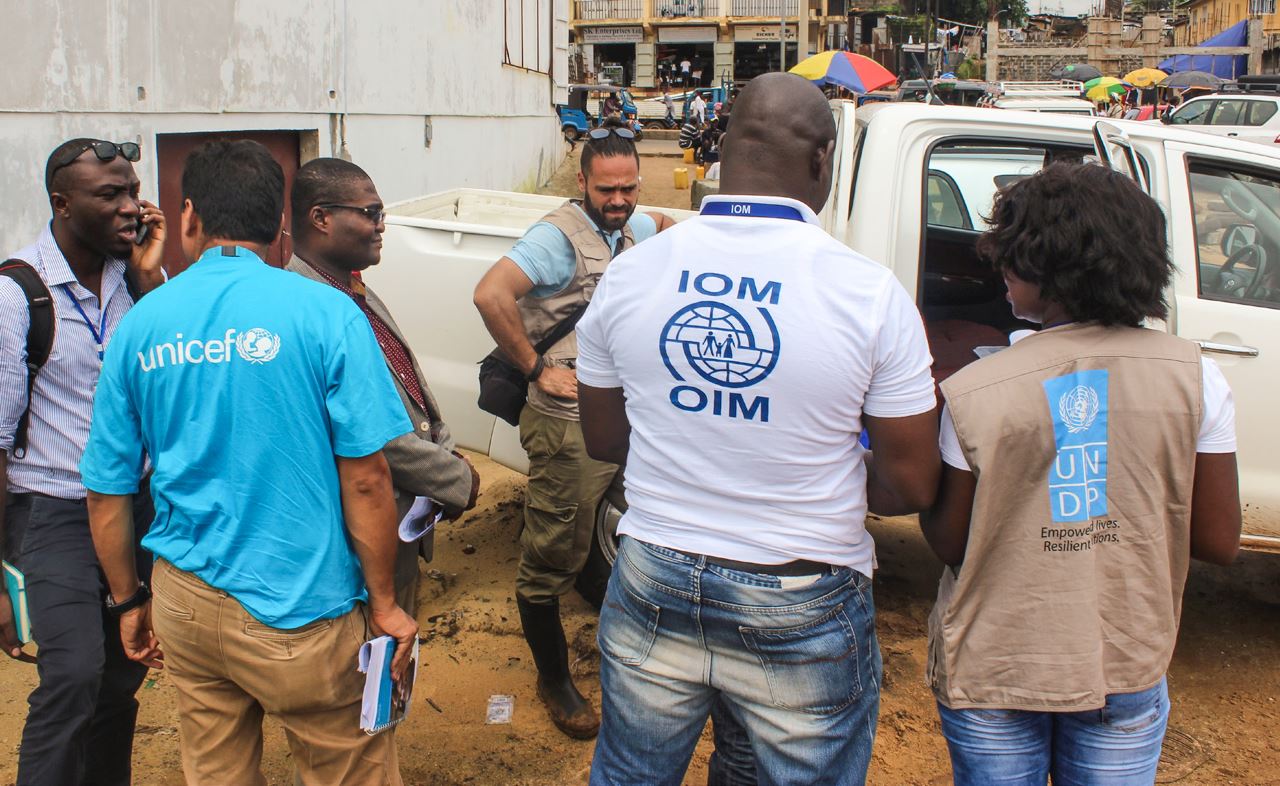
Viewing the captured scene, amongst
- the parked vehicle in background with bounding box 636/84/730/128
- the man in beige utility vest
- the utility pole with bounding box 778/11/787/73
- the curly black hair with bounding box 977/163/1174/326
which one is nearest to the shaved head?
the curly black hair with bounding box 977/163/1174/326

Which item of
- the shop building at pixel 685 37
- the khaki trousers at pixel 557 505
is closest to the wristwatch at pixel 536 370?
the khaki trousers at pixel 557 505

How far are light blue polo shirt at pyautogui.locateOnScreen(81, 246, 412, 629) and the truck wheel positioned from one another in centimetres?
176

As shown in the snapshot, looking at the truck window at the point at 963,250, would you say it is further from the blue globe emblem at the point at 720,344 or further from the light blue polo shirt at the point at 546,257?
the blue globe emblem at the point at 720,344

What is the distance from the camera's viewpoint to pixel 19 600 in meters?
2.54

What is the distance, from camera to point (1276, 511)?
3615 millimetres

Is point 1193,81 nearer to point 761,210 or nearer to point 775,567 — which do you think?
point 761,210

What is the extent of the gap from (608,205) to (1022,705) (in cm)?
204

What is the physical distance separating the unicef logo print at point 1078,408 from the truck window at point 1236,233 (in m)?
2.16

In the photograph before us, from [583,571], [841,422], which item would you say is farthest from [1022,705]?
[583,571]

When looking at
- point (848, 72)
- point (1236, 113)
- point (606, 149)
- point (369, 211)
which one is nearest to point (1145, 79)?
point (1236, 113)

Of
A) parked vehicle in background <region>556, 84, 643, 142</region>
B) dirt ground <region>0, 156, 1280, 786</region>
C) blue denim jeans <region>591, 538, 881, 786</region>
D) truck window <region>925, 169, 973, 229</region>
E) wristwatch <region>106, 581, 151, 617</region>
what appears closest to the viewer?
blue denim jeans <region>591, 538, 881, 786</region>

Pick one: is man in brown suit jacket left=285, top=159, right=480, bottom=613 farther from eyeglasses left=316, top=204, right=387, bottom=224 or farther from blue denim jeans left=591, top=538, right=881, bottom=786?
blue denim jeans left=591, top=538, right=881, bottom=786

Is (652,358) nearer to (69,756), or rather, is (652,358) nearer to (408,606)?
(408,606)

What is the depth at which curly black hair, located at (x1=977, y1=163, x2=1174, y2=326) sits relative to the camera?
1860mm
